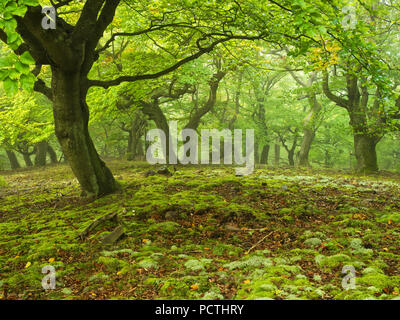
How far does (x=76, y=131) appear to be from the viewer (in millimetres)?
7977

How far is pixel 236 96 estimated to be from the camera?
2388 cm

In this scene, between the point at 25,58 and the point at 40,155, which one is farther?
the point at 40,155

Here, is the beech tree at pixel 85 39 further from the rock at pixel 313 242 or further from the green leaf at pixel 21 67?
the rock at pixel 313 242

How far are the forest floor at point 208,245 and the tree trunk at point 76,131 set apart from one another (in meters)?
0.71

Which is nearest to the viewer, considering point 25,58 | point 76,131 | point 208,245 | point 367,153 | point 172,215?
Result: point 25,58

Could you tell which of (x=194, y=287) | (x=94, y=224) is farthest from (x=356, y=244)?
(x=94, y=224)

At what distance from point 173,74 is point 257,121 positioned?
1331cm

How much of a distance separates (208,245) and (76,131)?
497cm

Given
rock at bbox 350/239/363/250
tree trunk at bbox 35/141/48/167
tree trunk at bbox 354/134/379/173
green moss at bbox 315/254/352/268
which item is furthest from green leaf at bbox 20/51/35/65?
tree trunk at bbox 35/141/48/167

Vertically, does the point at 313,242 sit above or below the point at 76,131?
below

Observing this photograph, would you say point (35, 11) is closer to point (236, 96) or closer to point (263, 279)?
point (263, 279)

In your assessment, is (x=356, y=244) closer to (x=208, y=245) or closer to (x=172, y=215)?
(x=208, y=245)

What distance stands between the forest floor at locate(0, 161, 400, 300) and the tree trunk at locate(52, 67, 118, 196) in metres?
0.71
